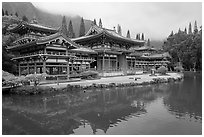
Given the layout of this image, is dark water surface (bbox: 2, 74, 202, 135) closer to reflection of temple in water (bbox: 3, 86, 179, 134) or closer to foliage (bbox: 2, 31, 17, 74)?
reflection of temple in water (bbox: 3, 86, 179, 134)

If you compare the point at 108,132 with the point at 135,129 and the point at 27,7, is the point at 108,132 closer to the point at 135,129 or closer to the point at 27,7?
the point at 135,129

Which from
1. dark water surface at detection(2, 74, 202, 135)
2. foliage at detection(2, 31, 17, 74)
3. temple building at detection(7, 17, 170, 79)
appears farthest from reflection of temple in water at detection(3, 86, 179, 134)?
foliage at detection(2, 31, 17, 74)

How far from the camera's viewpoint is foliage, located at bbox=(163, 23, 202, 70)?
51156mm

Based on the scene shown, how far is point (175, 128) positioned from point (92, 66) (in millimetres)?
25685

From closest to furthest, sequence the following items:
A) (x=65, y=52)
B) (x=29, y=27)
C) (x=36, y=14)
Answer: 1. (x=65, y=52)
2. (x=29, y=27)
3. (x=36, y=14)

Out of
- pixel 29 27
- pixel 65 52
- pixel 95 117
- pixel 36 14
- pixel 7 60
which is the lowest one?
pixel 95 117

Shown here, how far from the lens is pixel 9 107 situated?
39.9 feet

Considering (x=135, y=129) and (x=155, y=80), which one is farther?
(x=155, y=80)

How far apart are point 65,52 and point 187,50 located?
40.9 m

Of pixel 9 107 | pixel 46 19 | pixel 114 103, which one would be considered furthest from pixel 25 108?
pixel 46 19

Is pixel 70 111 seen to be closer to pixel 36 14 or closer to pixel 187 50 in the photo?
pixel 187 50

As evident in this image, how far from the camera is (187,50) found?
53.8m

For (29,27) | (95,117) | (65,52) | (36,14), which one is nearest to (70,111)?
(95,117)

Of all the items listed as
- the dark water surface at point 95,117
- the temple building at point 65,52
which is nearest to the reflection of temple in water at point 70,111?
the dark water surface at point 95,117
